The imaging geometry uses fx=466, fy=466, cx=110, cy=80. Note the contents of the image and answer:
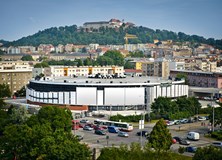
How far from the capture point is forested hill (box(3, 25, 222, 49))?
5148 inches

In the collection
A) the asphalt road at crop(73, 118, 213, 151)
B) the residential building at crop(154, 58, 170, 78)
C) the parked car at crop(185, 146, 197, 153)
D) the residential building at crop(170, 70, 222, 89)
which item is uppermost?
the residential building at crop(154, 58, 170, 78)

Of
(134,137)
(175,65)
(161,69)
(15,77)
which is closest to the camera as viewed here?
(134,137)

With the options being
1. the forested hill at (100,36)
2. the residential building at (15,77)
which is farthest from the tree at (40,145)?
the forested hill at (100,36)

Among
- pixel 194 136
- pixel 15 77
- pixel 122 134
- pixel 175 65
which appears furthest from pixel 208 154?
pixel 175 65

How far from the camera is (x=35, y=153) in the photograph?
588 inches

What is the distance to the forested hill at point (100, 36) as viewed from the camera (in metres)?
131

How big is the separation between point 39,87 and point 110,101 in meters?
5.01

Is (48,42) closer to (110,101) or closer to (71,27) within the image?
(71,27)

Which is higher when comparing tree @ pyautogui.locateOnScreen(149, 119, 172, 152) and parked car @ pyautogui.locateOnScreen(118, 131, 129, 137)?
tree @ pyautogui.locateOnScreen(149, 119, 172, 152)

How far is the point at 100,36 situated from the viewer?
13388 centimetres

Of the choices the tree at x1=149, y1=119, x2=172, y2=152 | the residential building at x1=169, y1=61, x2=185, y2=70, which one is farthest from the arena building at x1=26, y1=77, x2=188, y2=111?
the residential building at x1=169, y1=61, x2=185, y2=70

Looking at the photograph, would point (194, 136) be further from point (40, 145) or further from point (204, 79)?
point (204, 79)

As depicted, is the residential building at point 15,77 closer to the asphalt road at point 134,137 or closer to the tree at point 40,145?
the asphalt road at point 134,137

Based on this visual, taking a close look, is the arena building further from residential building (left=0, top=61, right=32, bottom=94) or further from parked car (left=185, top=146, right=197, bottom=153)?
parked car (left=185, top=146, right=197, bottom=153)
